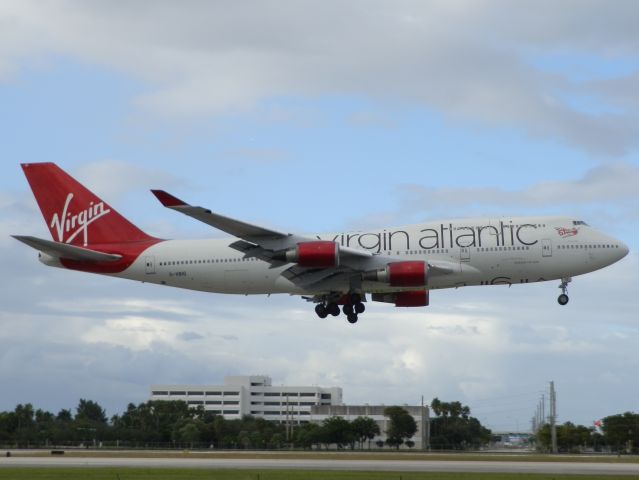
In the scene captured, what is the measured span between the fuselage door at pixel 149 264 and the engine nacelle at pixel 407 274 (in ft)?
46.9

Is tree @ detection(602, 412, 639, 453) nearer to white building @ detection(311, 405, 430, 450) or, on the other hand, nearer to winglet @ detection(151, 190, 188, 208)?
white building @ detection(311, 405, 430, 450)

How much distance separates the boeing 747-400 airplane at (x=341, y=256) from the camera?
51625mm

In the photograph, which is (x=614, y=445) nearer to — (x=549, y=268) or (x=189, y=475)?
(x=549, y=268)

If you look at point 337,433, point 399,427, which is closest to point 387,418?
point 399,427

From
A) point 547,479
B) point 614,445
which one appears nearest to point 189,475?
point 547,479

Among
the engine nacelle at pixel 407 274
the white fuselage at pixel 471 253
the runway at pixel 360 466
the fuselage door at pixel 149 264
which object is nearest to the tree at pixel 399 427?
the runway at pixel 360 466

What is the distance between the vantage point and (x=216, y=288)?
185 feet

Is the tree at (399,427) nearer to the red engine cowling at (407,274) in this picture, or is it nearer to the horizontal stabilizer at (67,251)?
the horizontal stabilizer at (67,251)

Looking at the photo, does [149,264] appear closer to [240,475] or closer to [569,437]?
[240,475]

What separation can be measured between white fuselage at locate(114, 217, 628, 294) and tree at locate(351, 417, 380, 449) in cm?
6738

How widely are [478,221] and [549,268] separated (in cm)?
463

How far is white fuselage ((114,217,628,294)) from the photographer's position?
51750mm

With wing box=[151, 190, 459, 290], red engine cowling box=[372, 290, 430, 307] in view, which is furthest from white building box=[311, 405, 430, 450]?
wing box=[151, 190, 459, 290]

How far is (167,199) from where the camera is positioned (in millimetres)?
47562
